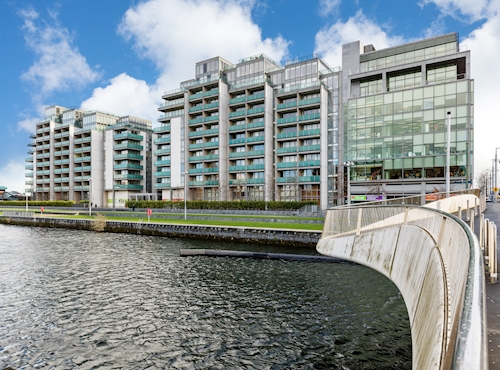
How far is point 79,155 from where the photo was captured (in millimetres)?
89375

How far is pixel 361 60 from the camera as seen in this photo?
57.2 meters

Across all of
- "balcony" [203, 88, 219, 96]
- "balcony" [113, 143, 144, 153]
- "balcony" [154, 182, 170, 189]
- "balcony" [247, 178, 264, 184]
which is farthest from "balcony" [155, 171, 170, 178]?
"balcony" [247, 178, 264, 184]

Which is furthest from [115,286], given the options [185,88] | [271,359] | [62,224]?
[185,88]

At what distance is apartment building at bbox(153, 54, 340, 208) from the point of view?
58.5 meters

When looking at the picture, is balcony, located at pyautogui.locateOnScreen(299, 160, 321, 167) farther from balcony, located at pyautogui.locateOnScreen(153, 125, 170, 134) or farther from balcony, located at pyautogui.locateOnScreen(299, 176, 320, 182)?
balcony, located at pyautogui.locateOnScreen(153, 125, 170, 134)

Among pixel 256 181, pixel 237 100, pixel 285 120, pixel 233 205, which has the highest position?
pixel 237 100

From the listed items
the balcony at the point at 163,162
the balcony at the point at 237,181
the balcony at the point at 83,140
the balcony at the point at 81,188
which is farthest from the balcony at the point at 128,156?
the balcony at the point at 237,181

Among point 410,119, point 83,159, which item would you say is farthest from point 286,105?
point 83,159

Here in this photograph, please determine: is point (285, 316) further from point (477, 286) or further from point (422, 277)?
point (477, 286)

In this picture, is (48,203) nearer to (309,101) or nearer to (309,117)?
(309,117)

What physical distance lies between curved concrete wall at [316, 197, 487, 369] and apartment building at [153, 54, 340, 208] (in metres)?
45.5

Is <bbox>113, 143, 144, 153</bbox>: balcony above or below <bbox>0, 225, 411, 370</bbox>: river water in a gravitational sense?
above

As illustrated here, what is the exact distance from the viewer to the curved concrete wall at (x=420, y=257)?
3092mm

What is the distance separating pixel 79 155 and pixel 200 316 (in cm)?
8927
